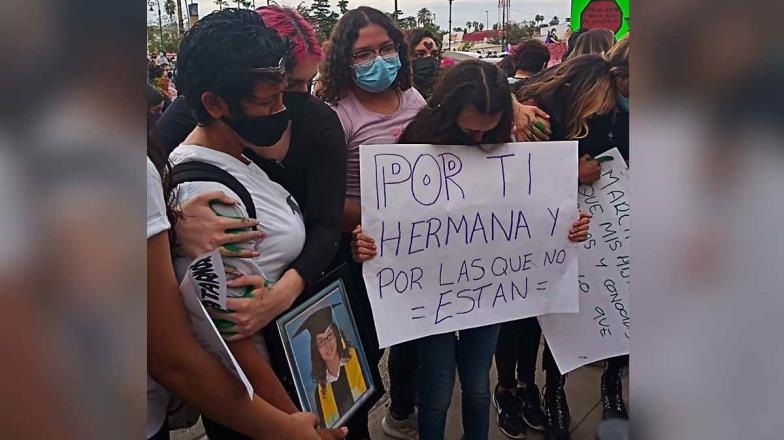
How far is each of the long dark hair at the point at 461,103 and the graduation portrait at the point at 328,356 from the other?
1.90 ft

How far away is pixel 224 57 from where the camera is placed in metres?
1.48

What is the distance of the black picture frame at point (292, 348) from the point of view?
162cm

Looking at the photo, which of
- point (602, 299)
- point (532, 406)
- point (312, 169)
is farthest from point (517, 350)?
point (312, 169)

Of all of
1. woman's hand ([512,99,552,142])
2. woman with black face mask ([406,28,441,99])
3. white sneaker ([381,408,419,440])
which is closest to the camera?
woman's hand ([512,99,552,142])

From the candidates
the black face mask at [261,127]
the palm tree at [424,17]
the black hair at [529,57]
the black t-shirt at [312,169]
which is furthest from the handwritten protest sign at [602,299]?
the palm tree at [424,17]

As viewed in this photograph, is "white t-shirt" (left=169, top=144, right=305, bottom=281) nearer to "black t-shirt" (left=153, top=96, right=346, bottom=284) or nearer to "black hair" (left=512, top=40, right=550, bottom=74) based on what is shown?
"black t-shirt" (left=153, top=96, right=346, bottom=284)

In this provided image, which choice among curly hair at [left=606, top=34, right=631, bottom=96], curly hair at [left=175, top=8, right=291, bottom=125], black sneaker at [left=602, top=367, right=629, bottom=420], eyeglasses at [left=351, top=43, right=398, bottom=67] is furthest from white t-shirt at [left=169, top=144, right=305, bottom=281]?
black sneaker at [left=602, top=367, right=629, bottom=420]

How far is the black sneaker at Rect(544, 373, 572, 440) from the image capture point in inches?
114

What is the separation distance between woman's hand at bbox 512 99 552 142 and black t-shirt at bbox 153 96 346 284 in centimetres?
72

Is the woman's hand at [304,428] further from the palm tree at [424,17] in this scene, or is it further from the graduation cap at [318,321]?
the palm tree at [424,17]

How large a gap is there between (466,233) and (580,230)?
408 mm
